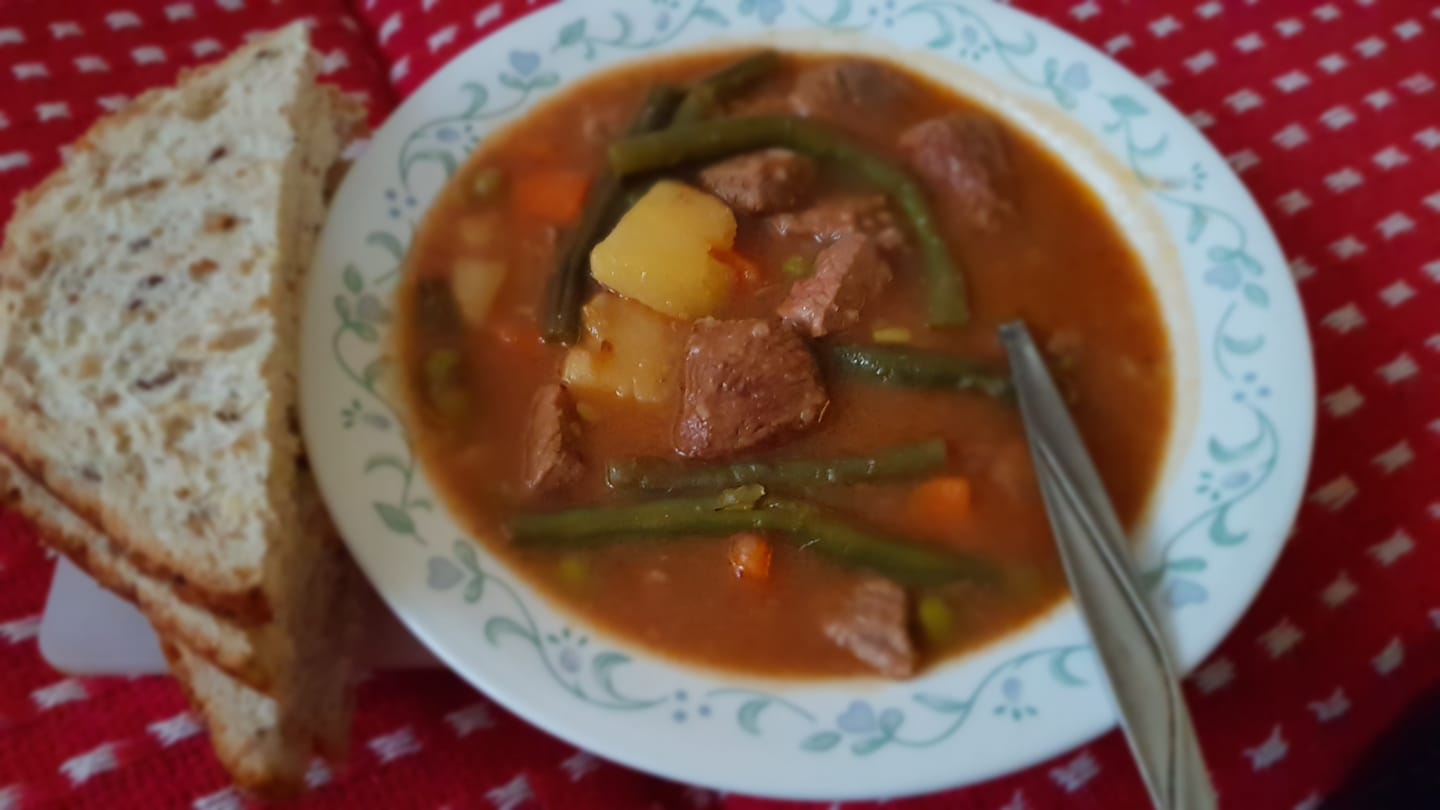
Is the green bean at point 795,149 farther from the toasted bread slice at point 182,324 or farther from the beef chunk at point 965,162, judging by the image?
the toasted bread slice at point 182,324

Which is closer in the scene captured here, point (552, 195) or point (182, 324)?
point (182, 324)

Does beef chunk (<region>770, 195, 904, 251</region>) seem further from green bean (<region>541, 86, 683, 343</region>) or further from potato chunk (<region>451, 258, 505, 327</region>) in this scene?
potato chunk (<region>451, 258, 505, 327</region>)

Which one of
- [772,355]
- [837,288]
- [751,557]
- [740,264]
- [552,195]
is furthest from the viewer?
[552,195]

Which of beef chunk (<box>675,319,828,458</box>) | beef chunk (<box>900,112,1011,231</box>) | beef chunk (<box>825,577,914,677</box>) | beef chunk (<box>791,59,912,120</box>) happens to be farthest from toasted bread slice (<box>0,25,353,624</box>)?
beef chunk (<box>900,112,1011,231</box>)

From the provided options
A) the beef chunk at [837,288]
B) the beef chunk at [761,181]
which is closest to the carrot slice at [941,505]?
the beef chunk at [837,288]

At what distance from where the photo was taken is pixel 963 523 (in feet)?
7.28

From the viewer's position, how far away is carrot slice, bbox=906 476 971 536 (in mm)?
2225

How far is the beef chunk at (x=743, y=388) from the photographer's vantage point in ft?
7.50

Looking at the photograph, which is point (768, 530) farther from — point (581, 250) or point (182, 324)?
point (182, 324)

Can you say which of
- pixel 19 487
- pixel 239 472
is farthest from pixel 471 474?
pixel 19 487

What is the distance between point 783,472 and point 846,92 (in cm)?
113

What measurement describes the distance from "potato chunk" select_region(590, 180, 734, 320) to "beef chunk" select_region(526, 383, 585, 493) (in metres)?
0.31

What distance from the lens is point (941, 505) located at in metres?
2.24

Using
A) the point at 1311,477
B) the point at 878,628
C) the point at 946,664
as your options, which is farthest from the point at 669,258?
the point at 1311,477
